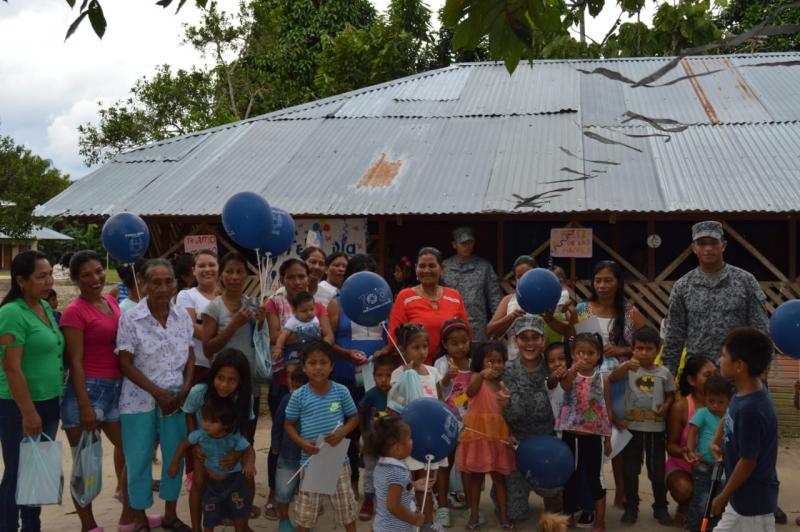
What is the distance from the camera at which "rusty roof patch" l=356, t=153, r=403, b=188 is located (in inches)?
384

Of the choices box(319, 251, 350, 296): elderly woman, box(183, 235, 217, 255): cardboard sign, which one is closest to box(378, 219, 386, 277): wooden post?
box(183, 235, 217, 255): cardboard sign

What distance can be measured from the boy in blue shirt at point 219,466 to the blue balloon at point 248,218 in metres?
1.02

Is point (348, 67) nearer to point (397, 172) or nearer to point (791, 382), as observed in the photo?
point (397, 172)

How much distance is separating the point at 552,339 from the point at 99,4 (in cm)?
342

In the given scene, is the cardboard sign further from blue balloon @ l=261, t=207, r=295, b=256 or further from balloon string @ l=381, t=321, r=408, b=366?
balloon string @ l=381, t=321, r=408, b=366

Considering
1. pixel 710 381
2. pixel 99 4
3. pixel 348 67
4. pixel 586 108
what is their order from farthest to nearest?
1. pixel 348 67
2. pixel 586 108
3. pixel 710 381
4. pixel 99 4

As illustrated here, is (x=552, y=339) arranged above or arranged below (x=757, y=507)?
above

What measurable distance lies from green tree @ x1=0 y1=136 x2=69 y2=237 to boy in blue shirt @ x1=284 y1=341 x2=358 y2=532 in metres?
27.6

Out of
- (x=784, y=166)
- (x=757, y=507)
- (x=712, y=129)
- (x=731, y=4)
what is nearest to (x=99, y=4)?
(x=757, y=507)

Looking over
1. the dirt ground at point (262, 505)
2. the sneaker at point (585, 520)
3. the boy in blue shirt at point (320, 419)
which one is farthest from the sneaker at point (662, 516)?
the boy in blue shirt at point (320, 419)

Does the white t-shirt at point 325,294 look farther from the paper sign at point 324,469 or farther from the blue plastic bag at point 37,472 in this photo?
the blue plastic bag at point 37,472

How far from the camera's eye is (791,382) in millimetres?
7887

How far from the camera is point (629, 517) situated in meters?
4.84

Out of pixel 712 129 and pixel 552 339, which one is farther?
pixel 712 129
